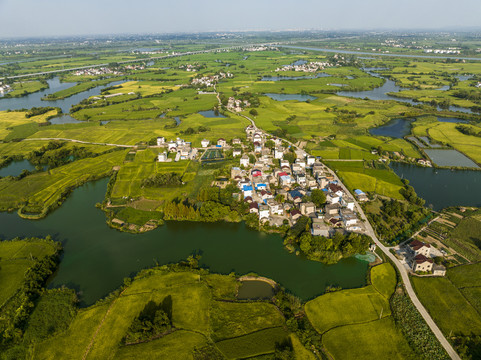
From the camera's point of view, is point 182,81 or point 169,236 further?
point 182,81

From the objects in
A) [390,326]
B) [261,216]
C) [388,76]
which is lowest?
[390,326]

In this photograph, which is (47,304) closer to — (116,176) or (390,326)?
(116,176)

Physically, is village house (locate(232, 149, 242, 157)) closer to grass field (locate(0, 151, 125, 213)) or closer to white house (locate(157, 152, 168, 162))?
white house (locate(157, 152, 168, 162))

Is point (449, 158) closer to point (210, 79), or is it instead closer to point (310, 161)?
point (310, 161)

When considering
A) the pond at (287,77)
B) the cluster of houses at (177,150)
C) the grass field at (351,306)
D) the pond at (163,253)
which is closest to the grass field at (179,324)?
the pond at (163,253)

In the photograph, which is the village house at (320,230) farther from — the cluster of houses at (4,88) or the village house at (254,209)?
the cluster of houses at (4,88)

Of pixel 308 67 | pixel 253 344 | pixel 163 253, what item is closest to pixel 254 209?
pixel 163 253

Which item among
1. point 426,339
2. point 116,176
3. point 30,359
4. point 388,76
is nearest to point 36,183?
point 116,176
